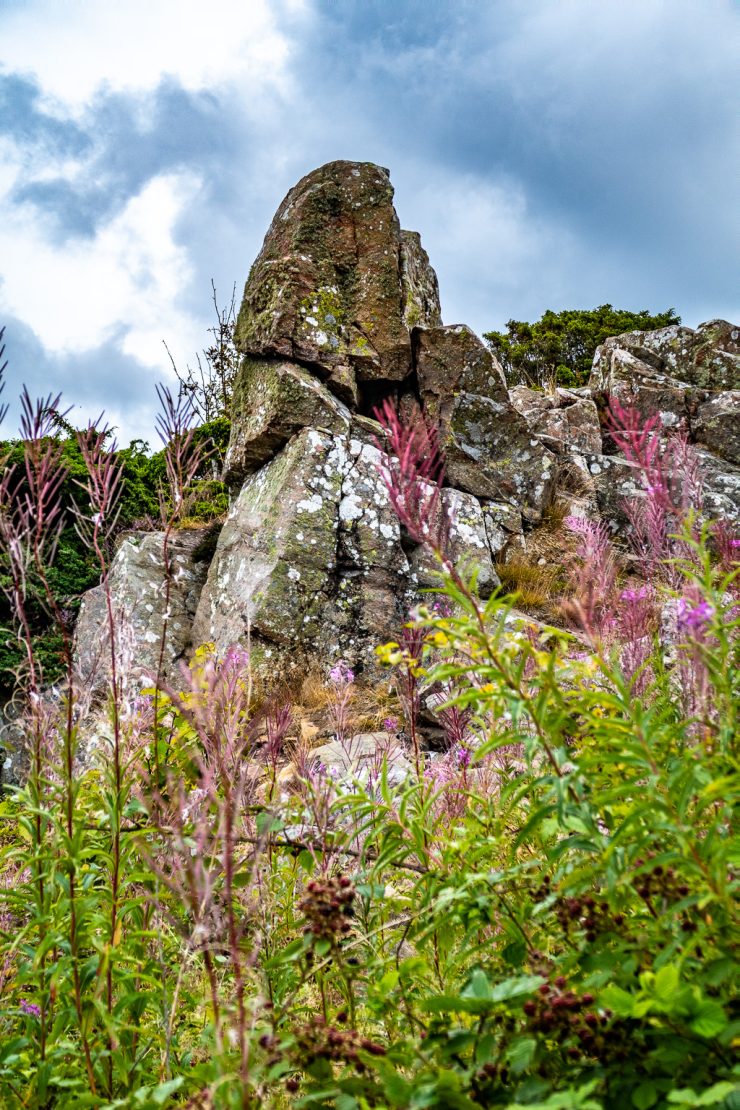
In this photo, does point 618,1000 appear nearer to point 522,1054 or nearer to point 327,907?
point 522,1054

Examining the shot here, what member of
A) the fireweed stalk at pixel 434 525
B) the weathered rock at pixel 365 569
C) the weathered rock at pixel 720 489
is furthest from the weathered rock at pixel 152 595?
the weathered rock at pixel 720 489

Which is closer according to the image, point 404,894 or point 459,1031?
point 459,1031

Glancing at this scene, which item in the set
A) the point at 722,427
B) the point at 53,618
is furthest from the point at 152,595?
the point at 722,427

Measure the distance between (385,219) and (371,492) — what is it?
4170 millimetres

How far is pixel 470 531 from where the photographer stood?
7598mm

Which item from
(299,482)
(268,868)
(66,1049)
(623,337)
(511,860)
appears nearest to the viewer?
(66,1049)

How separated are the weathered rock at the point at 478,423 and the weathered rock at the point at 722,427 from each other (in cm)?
277

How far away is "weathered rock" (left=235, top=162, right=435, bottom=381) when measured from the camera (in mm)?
7879

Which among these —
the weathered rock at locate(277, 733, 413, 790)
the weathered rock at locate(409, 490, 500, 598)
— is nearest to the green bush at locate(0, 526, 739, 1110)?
the weathered rock at locate(277, 733, 413, 790)

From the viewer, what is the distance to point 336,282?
832 centimetres

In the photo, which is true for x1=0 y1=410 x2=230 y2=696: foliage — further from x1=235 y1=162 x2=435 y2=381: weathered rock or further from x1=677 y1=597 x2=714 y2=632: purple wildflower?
x1=677 y1=597 x2=714 y2=632: purple wildflower

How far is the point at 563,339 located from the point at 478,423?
1534 cm

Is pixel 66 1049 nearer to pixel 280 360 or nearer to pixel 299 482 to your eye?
pixel 299 482

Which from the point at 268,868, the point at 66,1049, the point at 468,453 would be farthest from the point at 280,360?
the point at 66,1049
